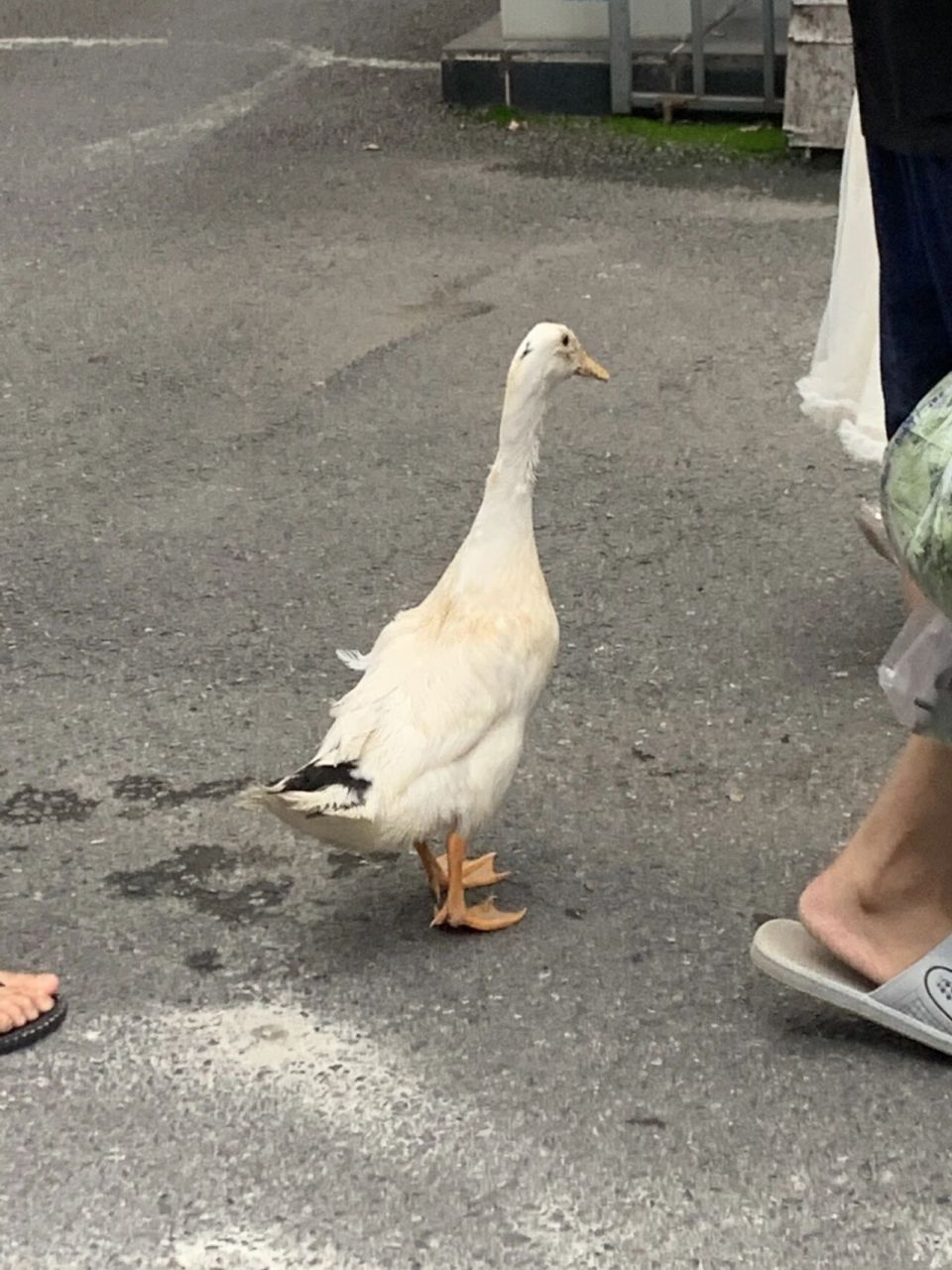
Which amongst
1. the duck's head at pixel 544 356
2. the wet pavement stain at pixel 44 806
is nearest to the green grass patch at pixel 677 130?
the duck's head at pixel 544 356

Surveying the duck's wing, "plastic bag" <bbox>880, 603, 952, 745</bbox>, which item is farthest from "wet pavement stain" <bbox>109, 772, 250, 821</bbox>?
"plastic bag" <bbox>880, 603, 952, 745</bbox>

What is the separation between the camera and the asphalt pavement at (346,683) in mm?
2551

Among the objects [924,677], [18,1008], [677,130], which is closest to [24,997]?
[18,1008]

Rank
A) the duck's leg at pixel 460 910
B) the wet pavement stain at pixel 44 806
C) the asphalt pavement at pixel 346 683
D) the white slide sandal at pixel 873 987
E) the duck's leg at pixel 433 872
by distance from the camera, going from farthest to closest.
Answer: the wet pavement stain at pixel 44 806, the duck's leg at pixel 433 872, the duck's leg at pixel 460 910, the white slide sandal at pixel 873 987, the asphalt pavement at pixel 346 683

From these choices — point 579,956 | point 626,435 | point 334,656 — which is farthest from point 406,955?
point 626,435

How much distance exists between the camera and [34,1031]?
287 cm

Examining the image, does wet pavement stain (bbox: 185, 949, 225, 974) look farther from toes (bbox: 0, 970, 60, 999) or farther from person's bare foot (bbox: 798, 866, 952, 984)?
person's bare foot (bbox: 798, 866, 952, 984)

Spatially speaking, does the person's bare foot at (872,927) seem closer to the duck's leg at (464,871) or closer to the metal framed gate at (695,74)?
the duck's leg at (464,871)

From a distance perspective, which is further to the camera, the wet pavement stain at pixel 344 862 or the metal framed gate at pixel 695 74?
the metal framed gate at pixel 695 74

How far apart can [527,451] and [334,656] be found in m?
0.99

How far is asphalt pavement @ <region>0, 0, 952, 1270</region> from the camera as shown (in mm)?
2551

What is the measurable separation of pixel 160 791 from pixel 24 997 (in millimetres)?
751

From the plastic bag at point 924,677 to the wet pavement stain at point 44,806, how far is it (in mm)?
1615

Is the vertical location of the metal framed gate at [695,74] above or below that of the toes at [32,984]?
above
